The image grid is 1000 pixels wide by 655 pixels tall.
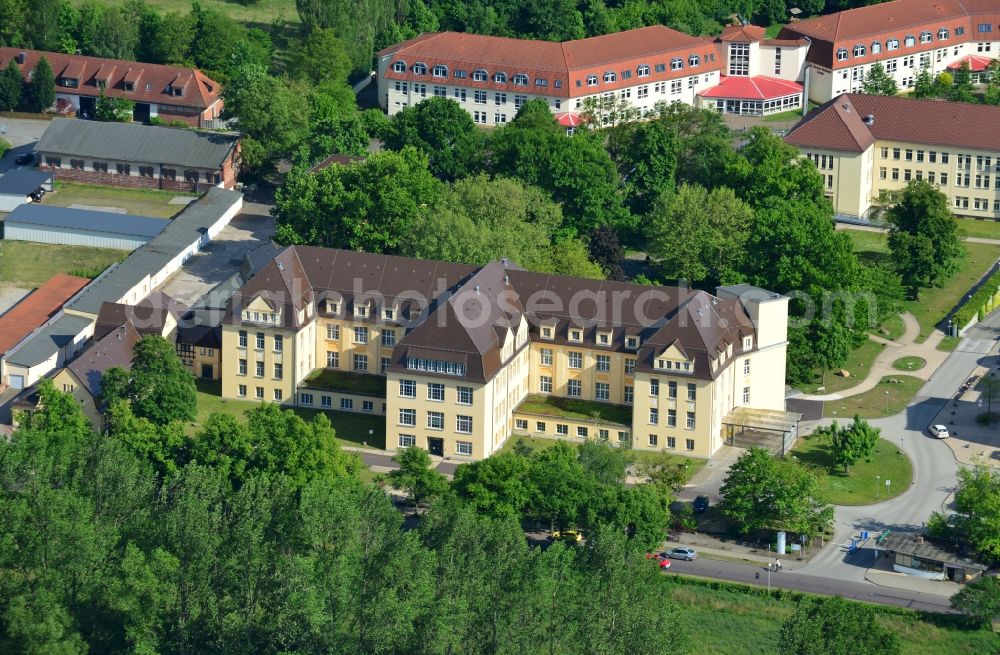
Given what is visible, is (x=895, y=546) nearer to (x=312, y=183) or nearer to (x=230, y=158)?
(x=312, y=183)

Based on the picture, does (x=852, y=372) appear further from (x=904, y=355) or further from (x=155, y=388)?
(x=155, y=388)

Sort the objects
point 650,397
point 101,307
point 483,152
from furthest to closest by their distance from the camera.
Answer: point 483,152 → point 101,307 → point 650,397

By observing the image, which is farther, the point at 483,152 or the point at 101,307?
the point at 483,152

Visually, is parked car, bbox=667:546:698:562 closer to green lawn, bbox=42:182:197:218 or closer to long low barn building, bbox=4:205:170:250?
long low barn building, bbox=4:205:170:250

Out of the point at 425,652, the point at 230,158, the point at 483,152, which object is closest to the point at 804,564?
the point at 425,652

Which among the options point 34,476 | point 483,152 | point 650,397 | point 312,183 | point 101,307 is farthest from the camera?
point 483,152

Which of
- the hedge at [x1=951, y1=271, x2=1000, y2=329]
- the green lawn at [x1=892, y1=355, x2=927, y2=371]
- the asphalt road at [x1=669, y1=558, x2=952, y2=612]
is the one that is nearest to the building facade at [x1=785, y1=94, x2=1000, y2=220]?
the hedge at [x1=951, y1=271, x2=1000, y2=329]

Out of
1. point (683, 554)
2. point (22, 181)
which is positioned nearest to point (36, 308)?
point (22, 181)
